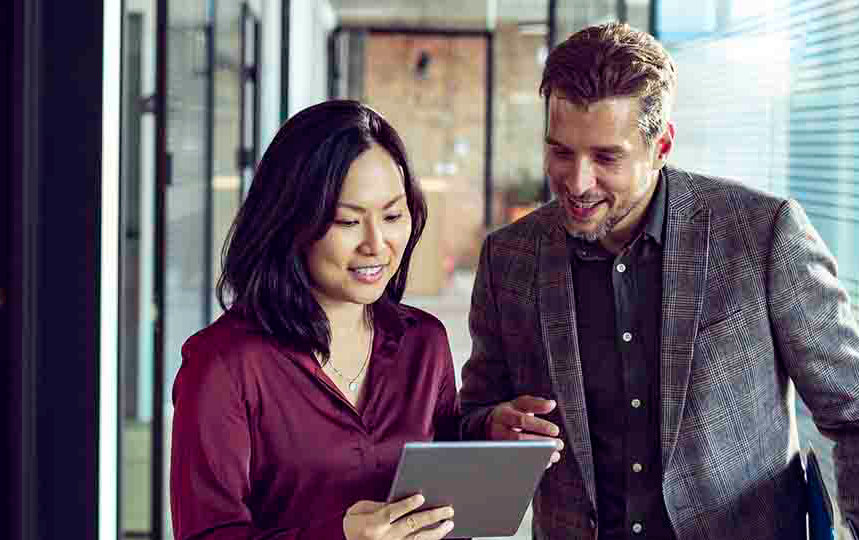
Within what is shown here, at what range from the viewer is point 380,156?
1.63 metres

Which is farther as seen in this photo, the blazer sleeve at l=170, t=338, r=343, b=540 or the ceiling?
the ceiling

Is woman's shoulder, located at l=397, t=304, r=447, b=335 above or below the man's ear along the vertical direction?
below

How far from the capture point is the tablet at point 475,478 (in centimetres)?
142

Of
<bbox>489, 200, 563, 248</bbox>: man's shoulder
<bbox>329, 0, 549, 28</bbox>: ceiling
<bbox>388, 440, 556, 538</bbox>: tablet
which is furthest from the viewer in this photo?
<bbox>329, 0, 549, 28</bbox>: ceiling

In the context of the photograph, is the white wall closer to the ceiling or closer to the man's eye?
the ceiling

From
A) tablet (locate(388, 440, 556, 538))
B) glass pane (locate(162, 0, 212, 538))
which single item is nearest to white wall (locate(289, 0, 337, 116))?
glass pane (locate(162, 0, 212, 538))

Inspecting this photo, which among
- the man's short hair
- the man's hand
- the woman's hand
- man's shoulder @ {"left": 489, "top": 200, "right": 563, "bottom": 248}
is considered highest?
the man's short hair

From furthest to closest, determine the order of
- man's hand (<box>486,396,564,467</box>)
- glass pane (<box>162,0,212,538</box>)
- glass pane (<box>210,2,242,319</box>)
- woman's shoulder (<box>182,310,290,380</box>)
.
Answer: glass pane (<box>210,2,242,319</box>) → glass pane (<box>162,0,212,538</box>) → man's hand (<box>486,396,564,467</box>) → woman's shoulder (<box>182,310,290,380</box>)

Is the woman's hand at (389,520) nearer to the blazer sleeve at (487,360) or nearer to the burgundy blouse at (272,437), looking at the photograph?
the burgundy blouse at (272,437)

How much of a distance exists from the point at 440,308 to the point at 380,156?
26.7ft

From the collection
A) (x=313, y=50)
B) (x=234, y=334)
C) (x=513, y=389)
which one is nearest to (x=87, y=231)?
(x=234, y=334)

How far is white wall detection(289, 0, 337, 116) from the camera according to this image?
6684 millimetres

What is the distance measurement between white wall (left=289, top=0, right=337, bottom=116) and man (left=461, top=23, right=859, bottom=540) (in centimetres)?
434

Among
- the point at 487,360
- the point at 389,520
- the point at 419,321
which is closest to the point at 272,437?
the point at 389,520
